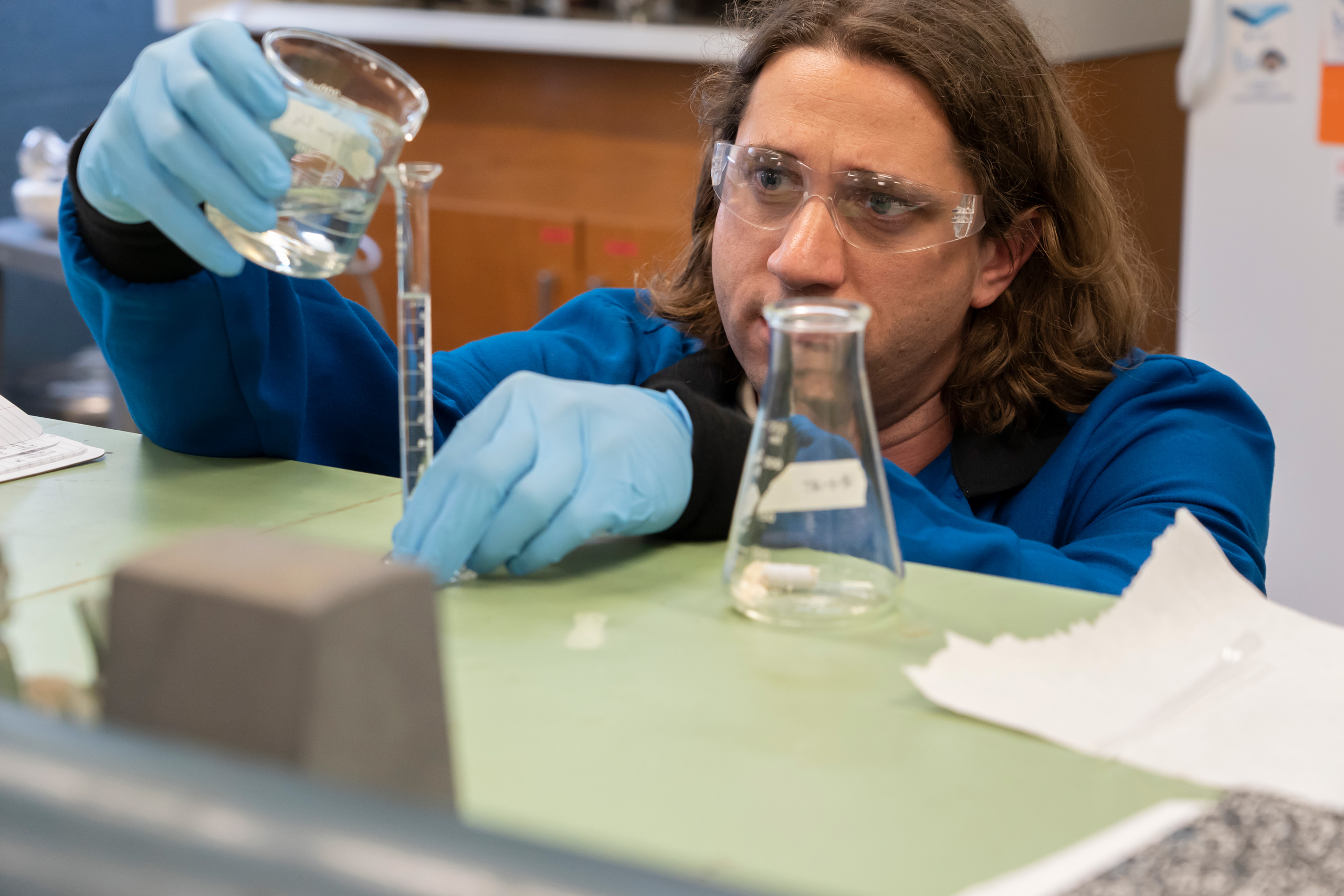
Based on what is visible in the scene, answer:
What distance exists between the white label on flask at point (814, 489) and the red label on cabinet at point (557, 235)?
2.71m

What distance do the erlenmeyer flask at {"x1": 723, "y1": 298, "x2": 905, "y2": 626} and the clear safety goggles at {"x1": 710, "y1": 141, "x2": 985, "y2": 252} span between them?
0.51 meters

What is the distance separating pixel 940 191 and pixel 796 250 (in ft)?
→ 0.57

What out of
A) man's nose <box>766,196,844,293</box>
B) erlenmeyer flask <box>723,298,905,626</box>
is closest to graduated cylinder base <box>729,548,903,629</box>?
erlenmeyer flask <box>723,298,905,626</box>

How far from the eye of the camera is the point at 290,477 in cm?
105

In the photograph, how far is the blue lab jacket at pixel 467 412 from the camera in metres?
0.99

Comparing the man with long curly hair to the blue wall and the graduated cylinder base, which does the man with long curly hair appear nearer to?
the graduated cylinder base

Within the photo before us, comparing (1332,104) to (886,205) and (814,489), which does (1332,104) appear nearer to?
(886,205)

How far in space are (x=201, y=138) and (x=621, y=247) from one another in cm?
249

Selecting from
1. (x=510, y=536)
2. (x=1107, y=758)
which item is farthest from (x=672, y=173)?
(x=1107, y=758)

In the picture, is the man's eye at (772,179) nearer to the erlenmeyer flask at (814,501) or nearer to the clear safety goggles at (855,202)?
the clear safety goggles at (855,202)

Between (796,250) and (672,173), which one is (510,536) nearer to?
(796,250)

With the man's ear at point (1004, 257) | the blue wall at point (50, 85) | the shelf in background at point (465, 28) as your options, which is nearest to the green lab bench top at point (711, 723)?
the man's ear at point (1004, 257)

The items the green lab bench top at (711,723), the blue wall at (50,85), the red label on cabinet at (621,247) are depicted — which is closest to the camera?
the green lab bench top at (711,723)

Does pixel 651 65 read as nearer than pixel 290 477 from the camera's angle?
No
